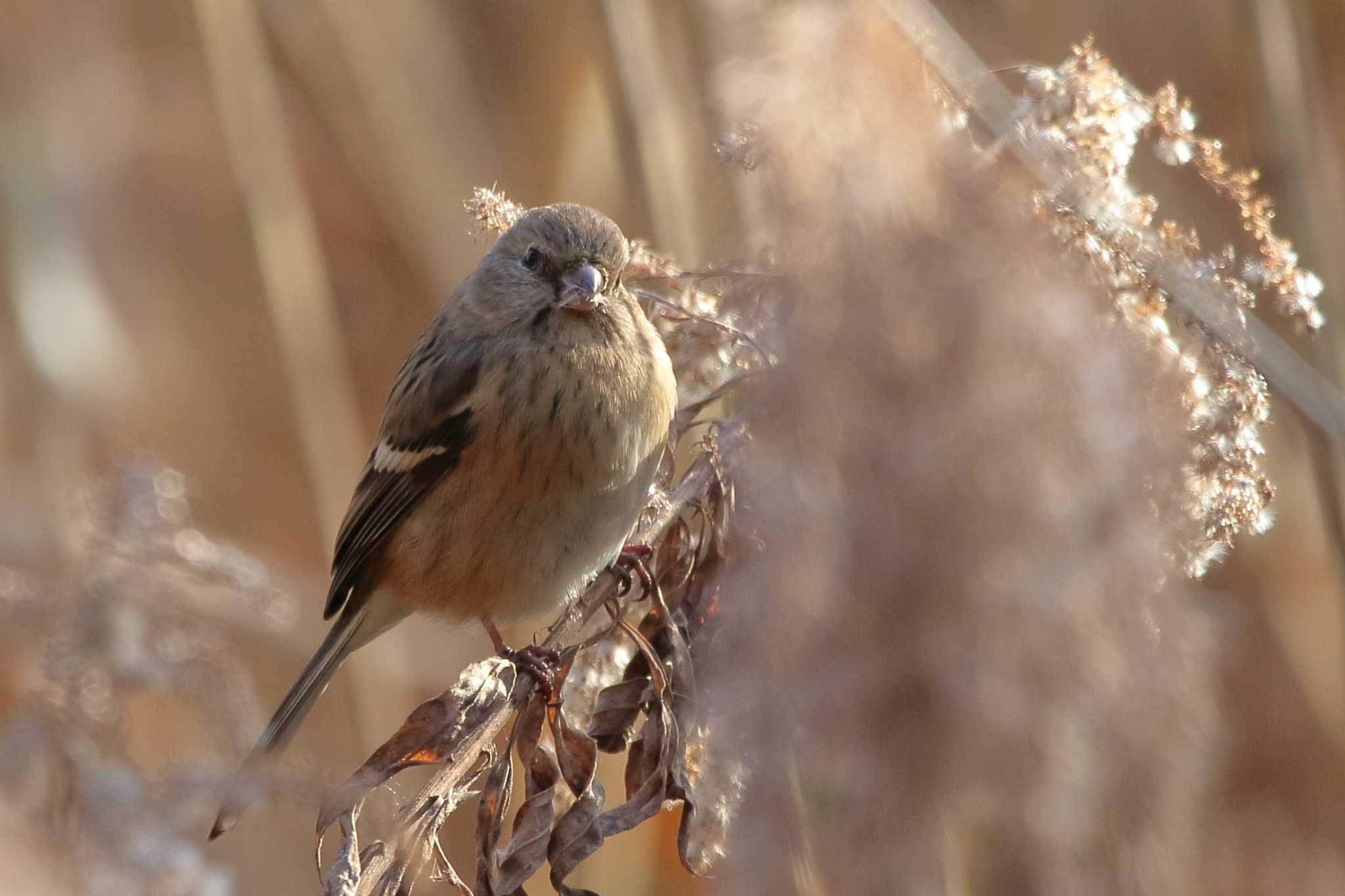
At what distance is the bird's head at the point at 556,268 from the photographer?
284cm

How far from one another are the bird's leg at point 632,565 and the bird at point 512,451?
11 cm

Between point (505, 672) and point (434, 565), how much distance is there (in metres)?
1.01

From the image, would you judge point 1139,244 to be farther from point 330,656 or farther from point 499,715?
point 330,656

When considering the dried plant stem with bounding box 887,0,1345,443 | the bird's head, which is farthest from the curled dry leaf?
the bird's head

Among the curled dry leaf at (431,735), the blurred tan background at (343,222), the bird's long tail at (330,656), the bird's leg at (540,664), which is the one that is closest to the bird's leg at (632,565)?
the bird's leg at (540,664)

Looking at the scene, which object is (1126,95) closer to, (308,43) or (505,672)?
(505,672)

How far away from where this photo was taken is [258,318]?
5.10 metres

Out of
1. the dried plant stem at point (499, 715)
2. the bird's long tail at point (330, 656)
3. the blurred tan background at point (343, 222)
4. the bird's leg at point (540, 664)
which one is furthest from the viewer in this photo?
the blurred tan background at point (343, 222)

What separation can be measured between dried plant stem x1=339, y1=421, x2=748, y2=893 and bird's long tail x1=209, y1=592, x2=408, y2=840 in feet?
2.38

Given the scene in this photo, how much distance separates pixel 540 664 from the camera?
243 cm

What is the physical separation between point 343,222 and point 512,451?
2.37 meters

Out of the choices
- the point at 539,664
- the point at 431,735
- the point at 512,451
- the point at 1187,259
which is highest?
the point at 512,451

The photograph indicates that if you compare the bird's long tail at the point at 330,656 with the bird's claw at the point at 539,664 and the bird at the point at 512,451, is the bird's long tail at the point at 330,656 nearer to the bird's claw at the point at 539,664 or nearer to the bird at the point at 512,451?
the bird at the point at 512,451

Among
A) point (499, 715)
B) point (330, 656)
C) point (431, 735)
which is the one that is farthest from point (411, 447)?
point (431, 735)
